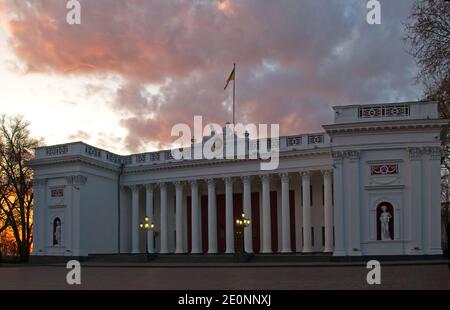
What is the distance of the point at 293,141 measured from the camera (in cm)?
5234

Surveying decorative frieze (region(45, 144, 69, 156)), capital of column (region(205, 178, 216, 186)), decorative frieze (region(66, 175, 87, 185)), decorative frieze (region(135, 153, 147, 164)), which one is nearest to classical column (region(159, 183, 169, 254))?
decorative frieze (region(135, 153, 147, 164))

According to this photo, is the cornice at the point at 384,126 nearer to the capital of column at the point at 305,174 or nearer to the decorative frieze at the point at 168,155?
the capital of column at the point at 305,174

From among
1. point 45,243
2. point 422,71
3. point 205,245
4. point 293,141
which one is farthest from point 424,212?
point 45,243

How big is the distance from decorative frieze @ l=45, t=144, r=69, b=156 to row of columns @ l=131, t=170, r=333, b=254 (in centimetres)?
765

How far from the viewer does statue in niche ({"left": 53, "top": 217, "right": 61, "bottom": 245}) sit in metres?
56.0

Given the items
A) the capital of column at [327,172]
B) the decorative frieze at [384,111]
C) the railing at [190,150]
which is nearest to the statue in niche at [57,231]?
the railing at [190,150]

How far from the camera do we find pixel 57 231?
184 ft

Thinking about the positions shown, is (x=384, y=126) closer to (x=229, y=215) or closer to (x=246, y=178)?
(x=246, y=178)

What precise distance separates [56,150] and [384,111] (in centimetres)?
2864

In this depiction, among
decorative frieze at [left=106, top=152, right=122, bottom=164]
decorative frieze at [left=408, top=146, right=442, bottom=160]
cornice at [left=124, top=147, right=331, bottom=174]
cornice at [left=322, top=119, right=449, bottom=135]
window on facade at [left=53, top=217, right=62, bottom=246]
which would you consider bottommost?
window on facade at [left=53, top=217, right=62, bottom=246]

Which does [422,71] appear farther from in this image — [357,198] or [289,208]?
[289,208]

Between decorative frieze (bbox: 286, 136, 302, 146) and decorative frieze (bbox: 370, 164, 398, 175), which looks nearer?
decorative frieze (bbox: 370, 164, 398, 175)

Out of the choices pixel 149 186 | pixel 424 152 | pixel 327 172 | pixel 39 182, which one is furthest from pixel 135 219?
pixel 424 152

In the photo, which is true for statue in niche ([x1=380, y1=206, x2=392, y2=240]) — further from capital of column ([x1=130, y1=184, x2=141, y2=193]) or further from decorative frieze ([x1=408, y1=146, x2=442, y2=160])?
capital of column ([x1=130, y1=184, x2=141, y2=193])
